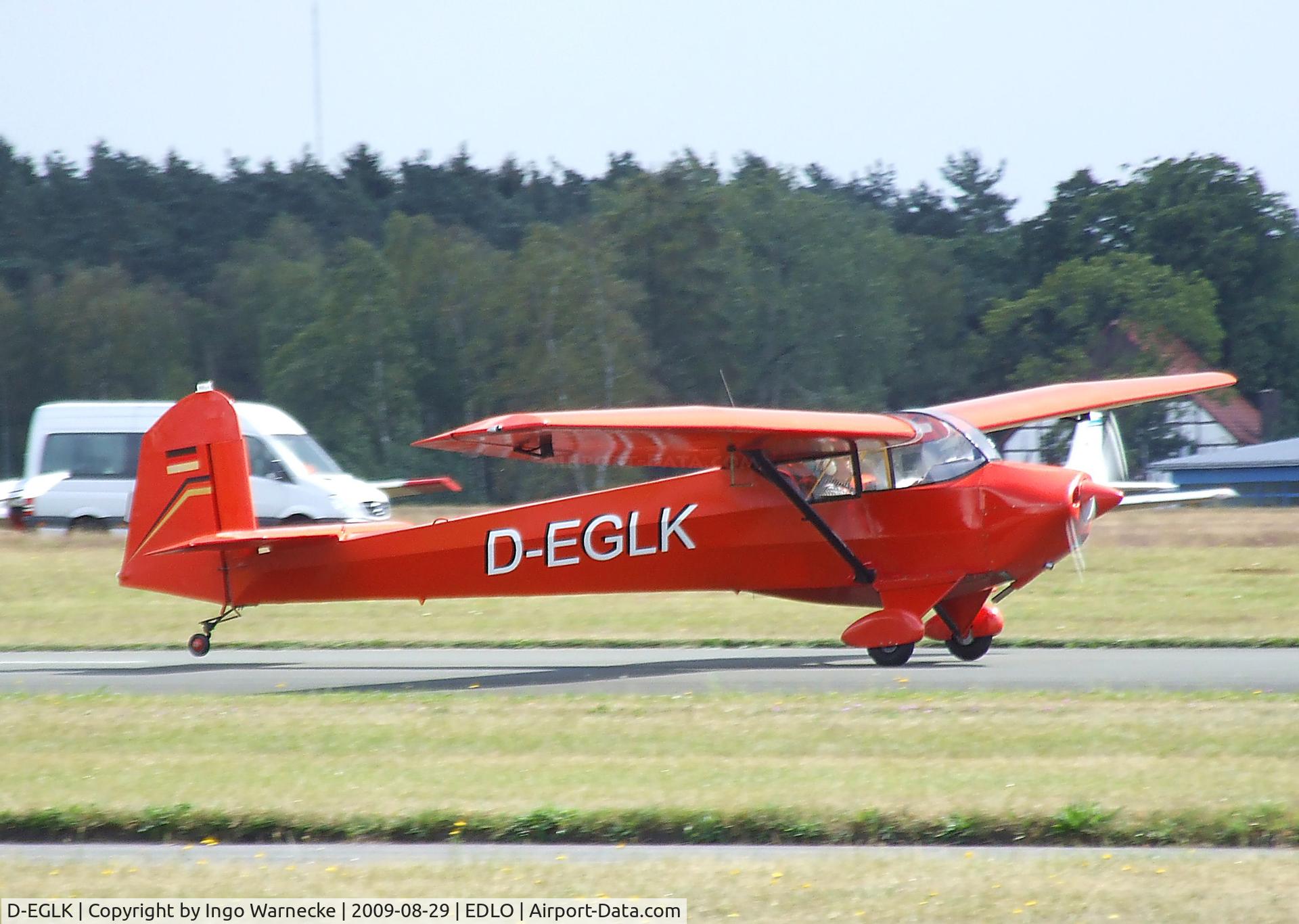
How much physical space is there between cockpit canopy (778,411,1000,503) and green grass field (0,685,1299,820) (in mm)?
2595

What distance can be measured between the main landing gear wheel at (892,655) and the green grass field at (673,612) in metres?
2.42

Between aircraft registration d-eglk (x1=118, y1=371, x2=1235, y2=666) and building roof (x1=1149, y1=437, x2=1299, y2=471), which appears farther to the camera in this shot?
building roof (x1=1149, y1=437, x2=1299, y2=471)

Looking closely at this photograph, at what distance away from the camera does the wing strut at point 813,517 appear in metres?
12.4

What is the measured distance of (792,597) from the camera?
12.9 m

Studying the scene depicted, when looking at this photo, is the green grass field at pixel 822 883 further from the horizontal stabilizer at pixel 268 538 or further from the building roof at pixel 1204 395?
the building roof at pixel 1204 395

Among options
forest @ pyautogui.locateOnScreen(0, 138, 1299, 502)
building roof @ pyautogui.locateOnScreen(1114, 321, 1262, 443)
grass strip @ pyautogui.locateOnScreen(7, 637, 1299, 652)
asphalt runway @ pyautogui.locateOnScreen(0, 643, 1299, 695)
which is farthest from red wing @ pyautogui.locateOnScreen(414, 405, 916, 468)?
building roof @ pyautogui.locateOnScreen(1114, 321, 1262, 443)

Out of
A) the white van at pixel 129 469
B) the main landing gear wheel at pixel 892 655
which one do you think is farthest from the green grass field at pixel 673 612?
the white van at pixel 129 469

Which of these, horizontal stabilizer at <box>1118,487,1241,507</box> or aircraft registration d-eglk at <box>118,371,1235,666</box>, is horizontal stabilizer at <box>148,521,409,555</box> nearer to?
aircraft registration d-eglk at <box>118,371,1235,666</box>

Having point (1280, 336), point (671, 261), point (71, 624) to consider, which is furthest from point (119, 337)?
point (1280, 336)

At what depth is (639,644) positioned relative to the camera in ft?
48.4

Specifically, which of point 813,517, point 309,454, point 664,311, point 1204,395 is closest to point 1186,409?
point 1204,395

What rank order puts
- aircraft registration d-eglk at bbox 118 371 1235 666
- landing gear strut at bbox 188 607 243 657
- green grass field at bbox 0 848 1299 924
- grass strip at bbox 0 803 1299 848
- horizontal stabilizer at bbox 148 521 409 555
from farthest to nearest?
1. landing gear strut at bbox 188 607 243 657
2. horizontal stabilizer at bbox 148 521 409 555
3. aircraft registration d-eglk at bbox 118 371 1235 666
4. grass strip at bbox 0 803 1299 848
5. green grass field at bbox 0 848 1299 924

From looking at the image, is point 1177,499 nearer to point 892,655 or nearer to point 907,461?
point 907,461

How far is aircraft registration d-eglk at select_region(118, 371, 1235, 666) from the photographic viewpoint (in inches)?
469
